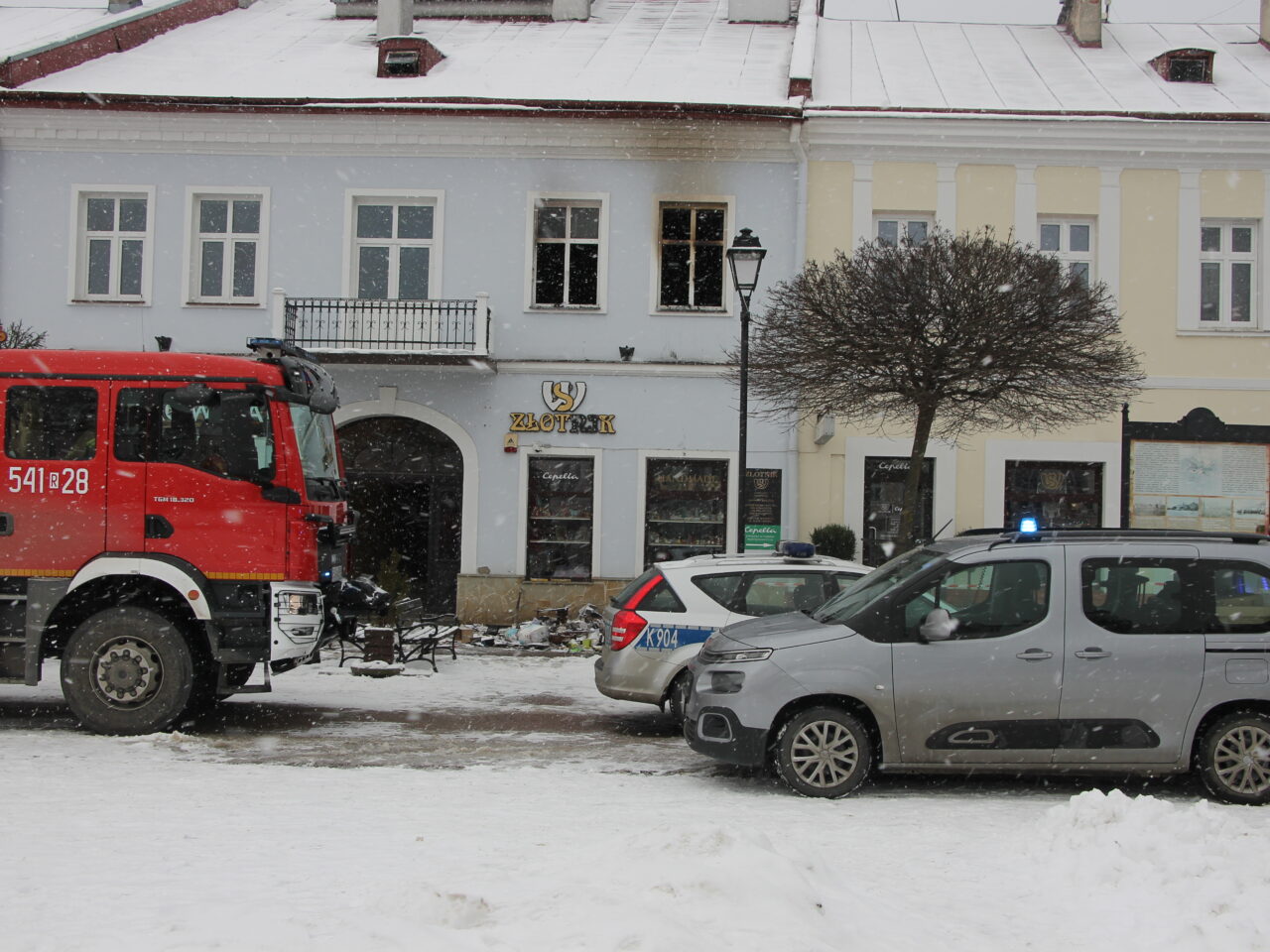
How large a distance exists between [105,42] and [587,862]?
2034 cm

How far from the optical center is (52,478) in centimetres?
911

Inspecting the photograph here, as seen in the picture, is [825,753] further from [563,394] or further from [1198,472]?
[1198,472]

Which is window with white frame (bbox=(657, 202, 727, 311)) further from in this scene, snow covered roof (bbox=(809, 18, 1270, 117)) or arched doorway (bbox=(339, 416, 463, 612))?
arched doorway (bbox=(339, 416, 463, 612))

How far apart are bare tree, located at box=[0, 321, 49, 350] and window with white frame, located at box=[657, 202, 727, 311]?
934 cm

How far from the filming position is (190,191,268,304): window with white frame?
18.7 m

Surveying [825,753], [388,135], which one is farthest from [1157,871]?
[388,135]

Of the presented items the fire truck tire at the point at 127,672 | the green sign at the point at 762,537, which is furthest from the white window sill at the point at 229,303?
the fire truck tire at the point at 127,672

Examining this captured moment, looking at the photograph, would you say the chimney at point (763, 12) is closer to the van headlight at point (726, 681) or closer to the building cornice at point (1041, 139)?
the building cornice at point (1041, 139)

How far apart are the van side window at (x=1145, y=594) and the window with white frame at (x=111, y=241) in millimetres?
16028

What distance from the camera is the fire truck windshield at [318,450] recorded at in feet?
31.8

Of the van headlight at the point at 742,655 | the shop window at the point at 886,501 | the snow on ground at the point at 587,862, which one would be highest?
the shop window at the point at 886,501

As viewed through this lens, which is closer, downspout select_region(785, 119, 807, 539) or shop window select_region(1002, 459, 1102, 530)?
downspout select_region(785, 119, 807, 539)

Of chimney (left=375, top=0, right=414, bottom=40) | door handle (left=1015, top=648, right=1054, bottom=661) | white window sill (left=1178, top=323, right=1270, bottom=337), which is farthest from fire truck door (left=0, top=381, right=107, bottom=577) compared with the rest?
white window sill (left=1178, top=323, right=1270, bottom=337)

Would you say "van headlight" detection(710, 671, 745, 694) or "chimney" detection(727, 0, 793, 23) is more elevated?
"chimney" detection(727, 0, 793, 23)
